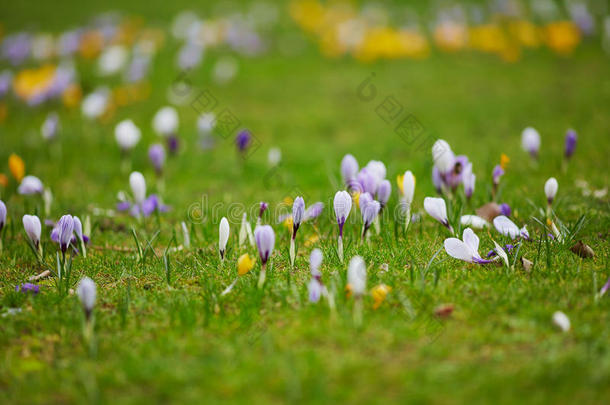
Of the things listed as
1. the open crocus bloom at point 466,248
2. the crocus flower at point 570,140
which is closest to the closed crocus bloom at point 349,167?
the open crocus bloom at point 466,248

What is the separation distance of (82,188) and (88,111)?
1.32 m

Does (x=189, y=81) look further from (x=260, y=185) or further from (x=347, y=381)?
(x=347, y=381)

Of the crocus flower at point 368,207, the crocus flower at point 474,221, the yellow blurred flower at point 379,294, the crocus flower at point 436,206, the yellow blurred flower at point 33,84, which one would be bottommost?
the yellow blurred flower at point 379,294

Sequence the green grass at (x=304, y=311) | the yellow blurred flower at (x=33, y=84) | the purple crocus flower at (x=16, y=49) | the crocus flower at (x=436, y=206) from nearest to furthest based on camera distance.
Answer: the green grass at (x=304, y=311) < the crocus flower at (x=436, y=206) < the yellow blurred flower at (x=33, y=84) < the purple crocus flower at (x=16, y=49)

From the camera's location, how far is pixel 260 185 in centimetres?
465

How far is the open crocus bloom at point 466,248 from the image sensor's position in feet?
8.43

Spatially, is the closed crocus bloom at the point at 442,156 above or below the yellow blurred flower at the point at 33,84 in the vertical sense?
below

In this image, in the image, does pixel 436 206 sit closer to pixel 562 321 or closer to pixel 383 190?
pixel 383 190

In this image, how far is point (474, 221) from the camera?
3.13 meters

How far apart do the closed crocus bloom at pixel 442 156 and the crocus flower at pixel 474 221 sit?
1.09ft

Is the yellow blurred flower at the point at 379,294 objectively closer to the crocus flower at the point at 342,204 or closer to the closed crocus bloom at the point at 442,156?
the crocus flower at the point at 342,204

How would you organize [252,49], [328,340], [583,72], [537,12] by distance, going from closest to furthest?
[328,340] → [583,72] → [252,49] → [537,12]

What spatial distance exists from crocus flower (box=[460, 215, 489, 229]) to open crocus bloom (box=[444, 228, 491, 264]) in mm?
507

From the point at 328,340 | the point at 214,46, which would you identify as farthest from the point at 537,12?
the point at 328,340
